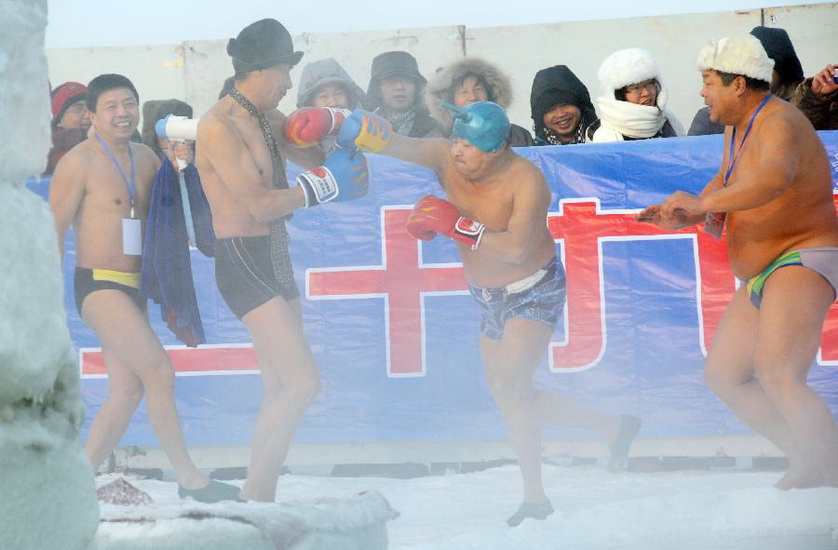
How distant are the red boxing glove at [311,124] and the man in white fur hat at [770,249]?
1229 millimetres

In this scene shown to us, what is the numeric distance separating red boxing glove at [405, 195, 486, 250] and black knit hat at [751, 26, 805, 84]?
1650 millimetres

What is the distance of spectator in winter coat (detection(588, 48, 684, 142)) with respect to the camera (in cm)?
517

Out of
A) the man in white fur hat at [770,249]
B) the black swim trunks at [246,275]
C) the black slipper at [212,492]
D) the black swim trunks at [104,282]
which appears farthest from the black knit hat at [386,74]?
the black slipper at [212,492]

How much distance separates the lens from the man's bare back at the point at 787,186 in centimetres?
398

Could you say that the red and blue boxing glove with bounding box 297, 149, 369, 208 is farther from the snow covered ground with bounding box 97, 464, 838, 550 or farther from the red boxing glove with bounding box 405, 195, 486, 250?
the snow covered ground with bounding box 97, 464, 838, 550

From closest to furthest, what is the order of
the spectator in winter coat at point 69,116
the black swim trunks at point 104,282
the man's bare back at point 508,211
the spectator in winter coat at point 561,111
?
the man's bare back at point 508,211
the black swim trunks at point 104,282
the spectator in winter coat at point 69,116
the spectator in winter coat at point 561,111

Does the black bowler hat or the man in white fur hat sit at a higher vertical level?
the black bowler hat

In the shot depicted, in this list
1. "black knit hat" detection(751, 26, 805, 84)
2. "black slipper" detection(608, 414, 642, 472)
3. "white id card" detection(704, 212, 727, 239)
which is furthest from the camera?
"black knit hat" detection(751, 26, 805, 84)

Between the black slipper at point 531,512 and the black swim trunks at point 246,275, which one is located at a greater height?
the black swim trunks at point 246,275

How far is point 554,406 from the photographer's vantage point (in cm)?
471

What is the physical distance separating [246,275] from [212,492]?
2.94ft

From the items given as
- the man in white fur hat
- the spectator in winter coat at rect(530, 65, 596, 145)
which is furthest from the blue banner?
the man in white fur hat

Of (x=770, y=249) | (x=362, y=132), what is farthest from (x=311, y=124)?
(x=770, y=249)

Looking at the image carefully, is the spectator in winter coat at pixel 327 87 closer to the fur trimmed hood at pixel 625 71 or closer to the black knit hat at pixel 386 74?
the black knit hat at pixel 386 74
